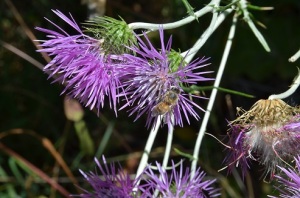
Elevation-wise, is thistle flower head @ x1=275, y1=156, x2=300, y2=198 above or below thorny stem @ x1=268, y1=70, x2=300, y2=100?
below

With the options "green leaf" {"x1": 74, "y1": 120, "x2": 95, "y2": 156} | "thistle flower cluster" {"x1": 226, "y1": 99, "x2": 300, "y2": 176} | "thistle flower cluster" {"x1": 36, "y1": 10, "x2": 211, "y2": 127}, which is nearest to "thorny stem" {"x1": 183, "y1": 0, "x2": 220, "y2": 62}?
"thistle flower cluster" {"x1": 36, "y1": 10, "x2": 211, "y2": 127}

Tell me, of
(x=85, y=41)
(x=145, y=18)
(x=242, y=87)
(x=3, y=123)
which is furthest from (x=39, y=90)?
(x=85, y=41)

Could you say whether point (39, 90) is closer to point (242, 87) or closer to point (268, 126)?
point (242, 87)

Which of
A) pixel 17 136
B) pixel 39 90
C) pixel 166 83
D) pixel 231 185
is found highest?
pixel 166 83

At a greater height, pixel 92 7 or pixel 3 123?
pixel 92 7

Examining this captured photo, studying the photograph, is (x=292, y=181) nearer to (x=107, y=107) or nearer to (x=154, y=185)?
(x=154, y=185)

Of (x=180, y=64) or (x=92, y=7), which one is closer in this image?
(x=180, y=64)

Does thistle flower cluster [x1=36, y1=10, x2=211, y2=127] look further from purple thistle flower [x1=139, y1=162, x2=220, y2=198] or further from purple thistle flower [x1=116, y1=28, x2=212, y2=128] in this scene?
purple thistle flower [x1=139, y1=162, x2=220, y2=198]

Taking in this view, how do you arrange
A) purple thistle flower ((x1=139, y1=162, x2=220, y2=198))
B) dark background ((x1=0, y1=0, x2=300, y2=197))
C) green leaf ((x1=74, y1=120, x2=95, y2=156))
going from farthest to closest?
1. dark background ((x1=0, y1=0, x2=300, y2=197))
2. green leaf ((x1=74, y1=120, x2=95, y2=156))
3. purple thistle flower ((x1=139, y1=162, x2=220, y2=198))
